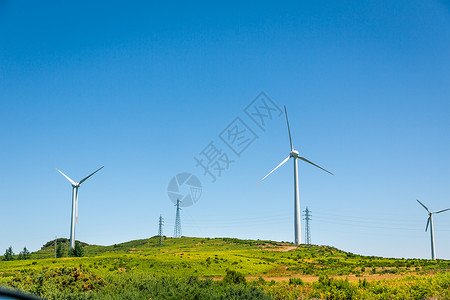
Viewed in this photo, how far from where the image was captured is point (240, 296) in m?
24.1

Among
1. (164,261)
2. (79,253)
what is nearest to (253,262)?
(164,261)

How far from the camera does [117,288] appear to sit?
25.7m

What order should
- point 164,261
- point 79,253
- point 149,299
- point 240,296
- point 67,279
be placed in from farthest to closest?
point 79,253 → point 164,261 → point 67,279 → point 240,296 → point 149,299

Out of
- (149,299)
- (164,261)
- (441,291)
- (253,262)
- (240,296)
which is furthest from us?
(253,262)

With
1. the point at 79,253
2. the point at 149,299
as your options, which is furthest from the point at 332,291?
the point at 79,253

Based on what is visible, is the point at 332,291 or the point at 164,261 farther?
the point at 164,261

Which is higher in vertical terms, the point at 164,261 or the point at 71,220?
the point at 71,220

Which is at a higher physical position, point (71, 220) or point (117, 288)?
point (71, 220)

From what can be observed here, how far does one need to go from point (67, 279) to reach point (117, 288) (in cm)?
415

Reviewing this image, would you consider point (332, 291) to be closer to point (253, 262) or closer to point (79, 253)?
point (253, 262)

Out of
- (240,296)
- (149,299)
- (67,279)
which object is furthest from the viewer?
(67,279)

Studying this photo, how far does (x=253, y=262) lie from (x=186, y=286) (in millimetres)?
51291

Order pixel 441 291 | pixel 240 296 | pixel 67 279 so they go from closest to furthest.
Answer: pixel 240 296, pixel 67 279, pixel 441 291

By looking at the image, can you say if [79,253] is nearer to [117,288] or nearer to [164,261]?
[164,261]
